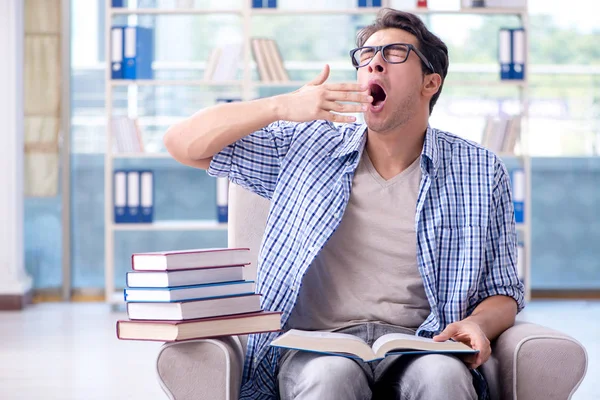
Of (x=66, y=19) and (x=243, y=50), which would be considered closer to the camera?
(x=243, y=50)

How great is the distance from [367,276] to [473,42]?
3.93 metres

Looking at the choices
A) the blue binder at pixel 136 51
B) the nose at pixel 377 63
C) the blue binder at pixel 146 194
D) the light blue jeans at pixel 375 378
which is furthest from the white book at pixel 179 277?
the blue binder at pixel 136 51

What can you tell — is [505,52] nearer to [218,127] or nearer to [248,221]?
[248,221]

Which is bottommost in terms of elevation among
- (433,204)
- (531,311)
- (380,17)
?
(531,311)

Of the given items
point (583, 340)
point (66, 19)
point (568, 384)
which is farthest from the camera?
point (66, 19)

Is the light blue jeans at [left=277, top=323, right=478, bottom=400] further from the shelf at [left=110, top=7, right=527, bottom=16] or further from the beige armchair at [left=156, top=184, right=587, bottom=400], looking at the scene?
the shelf at [left=110, top=7, right=527, bottom=16]

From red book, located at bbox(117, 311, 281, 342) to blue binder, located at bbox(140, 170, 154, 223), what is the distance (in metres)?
3.28

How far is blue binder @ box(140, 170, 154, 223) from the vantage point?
4.81 metres

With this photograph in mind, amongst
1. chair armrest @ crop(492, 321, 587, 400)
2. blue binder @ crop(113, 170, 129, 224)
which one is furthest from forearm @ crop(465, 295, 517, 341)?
blue binder @ crop(113, 170, 129, 224)

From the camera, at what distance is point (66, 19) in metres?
5.27

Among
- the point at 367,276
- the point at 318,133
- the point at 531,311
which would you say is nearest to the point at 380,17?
the point at 318,133

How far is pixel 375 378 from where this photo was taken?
1.67 m

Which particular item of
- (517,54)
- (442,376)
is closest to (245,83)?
(517,54)

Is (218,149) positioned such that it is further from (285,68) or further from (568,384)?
(285,68)
